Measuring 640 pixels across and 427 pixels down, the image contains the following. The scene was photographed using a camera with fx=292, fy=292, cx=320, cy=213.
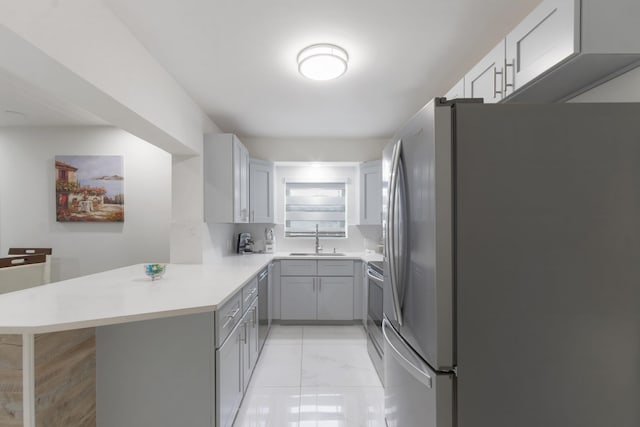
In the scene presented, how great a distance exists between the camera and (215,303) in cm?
154

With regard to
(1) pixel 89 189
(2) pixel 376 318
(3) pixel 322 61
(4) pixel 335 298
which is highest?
(3) pixel 322 61

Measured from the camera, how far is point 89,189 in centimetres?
344

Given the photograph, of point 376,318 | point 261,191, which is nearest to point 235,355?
point 376,318

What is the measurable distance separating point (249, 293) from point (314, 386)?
0.93 meters

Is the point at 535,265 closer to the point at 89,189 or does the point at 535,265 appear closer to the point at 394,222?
the point at 394,222

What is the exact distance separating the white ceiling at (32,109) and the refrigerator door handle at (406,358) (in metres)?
3.39

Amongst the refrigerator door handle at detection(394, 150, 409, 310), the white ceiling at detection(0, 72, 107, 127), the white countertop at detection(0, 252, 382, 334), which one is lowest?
the white countertop at detection(0, 252, 382, 334)

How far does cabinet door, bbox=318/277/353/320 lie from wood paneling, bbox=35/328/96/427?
256cm

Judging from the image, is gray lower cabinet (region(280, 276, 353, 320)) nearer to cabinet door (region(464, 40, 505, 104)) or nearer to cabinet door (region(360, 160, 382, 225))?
cabinet door (region(360, 160, 382, 225))

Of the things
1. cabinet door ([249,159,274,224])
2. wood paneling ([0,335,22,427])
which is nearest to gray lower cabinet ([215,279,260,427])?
wood paneling ([0,335,22,427])

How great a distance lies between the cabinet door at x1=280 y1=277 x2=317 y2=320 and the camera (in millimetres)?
3770

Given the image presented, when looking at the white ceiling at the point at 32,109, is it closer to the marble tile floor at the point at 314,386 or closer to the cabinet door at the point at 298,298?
the cabinet door at the point at 298,298

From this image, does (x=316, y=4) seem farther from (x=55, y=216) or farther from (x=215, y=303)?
(x=55, y=216)

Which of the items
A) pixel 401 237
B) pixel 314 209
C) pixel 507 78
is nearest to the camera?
pixel 401 237
